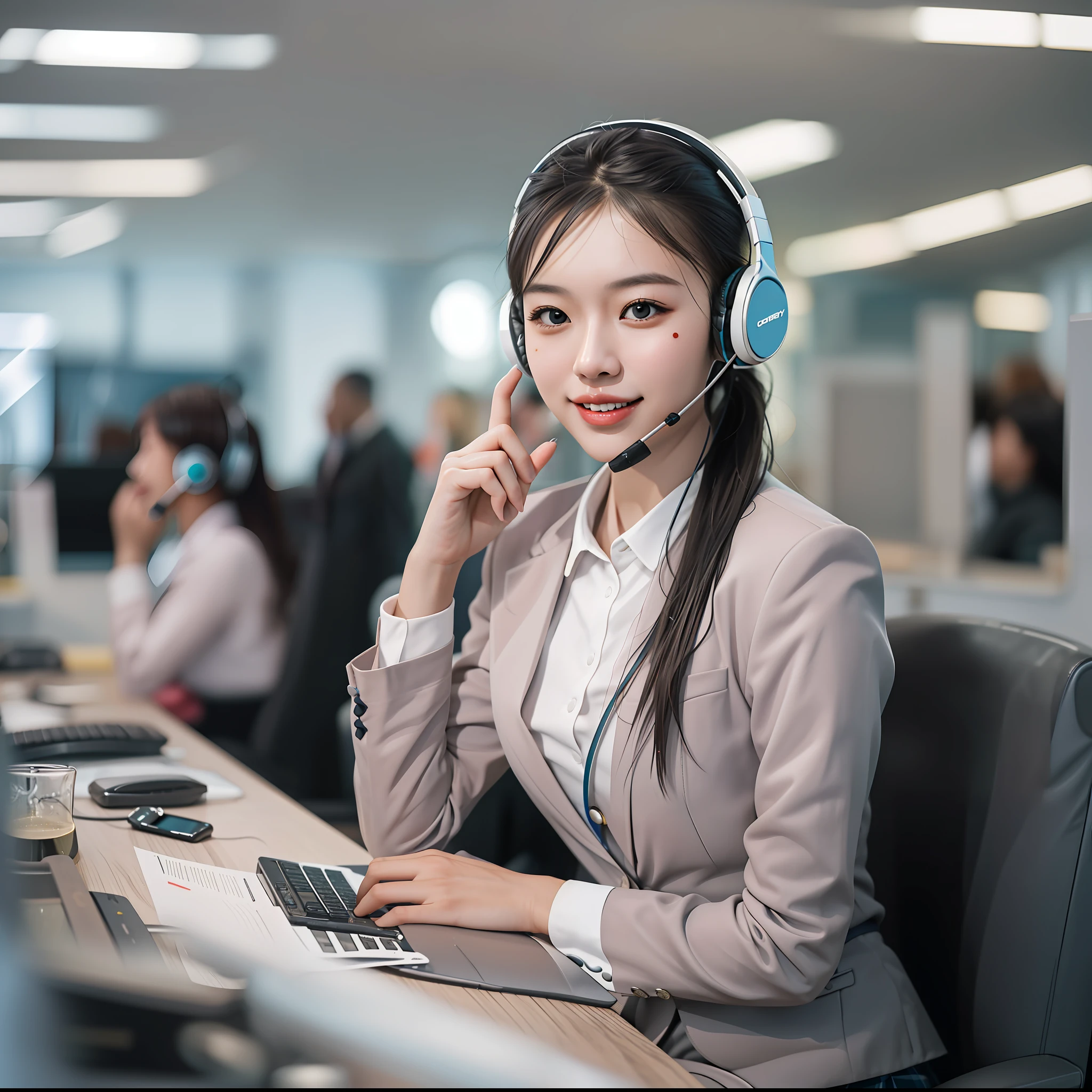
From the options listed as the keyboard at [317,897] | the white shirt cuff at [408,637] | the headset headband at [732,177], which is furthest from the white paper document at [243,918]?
the headset headband at [732,177]

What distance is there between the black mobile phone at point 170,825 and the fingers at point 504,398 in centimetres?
52

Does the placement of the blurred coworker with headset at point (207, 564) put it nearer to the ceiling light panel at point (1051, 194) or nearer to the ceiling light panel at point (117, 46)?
the ceiling light panel at point (117, 46)

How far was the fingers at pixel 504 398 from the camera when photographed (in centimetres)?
107

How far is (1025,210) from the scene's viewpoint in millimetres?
3035

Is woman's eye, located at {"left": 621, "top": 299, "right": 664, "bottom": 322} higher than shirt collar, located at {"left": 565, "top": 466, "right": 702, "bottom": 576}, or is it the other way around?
woman's eye, located at {"left": 621, "top": 299, "right": 664, "bottom": 322}

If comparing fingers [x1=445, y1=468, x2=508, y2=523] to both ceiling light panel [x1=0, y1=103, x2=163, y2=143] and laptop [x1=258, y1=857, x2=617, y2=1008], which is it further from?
ceiling light panel [x1=0, y1=103, x2=163, y2=143]

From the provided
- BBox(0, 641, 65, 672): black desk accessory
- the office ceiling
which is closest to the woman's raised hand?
the office ceiling

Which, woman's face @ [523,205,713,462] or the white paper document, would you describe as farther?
woman's face @ [523,205,713,462]

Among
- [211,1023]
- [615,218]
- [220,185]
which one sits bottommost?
[211,1023]

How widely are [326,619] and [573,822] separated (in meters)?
1.15

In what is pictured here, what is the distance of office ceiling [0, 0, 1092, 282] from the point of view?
2.52m

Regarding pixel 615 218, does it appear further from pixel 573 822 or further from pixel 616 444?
pixel 573 822

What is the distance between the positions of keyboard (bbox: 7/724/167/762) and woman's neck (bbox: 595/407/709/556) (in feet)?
2.51

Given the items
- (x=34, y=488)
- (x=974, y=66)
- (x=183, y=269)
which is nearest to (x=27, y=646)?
(x=34, y=488)
